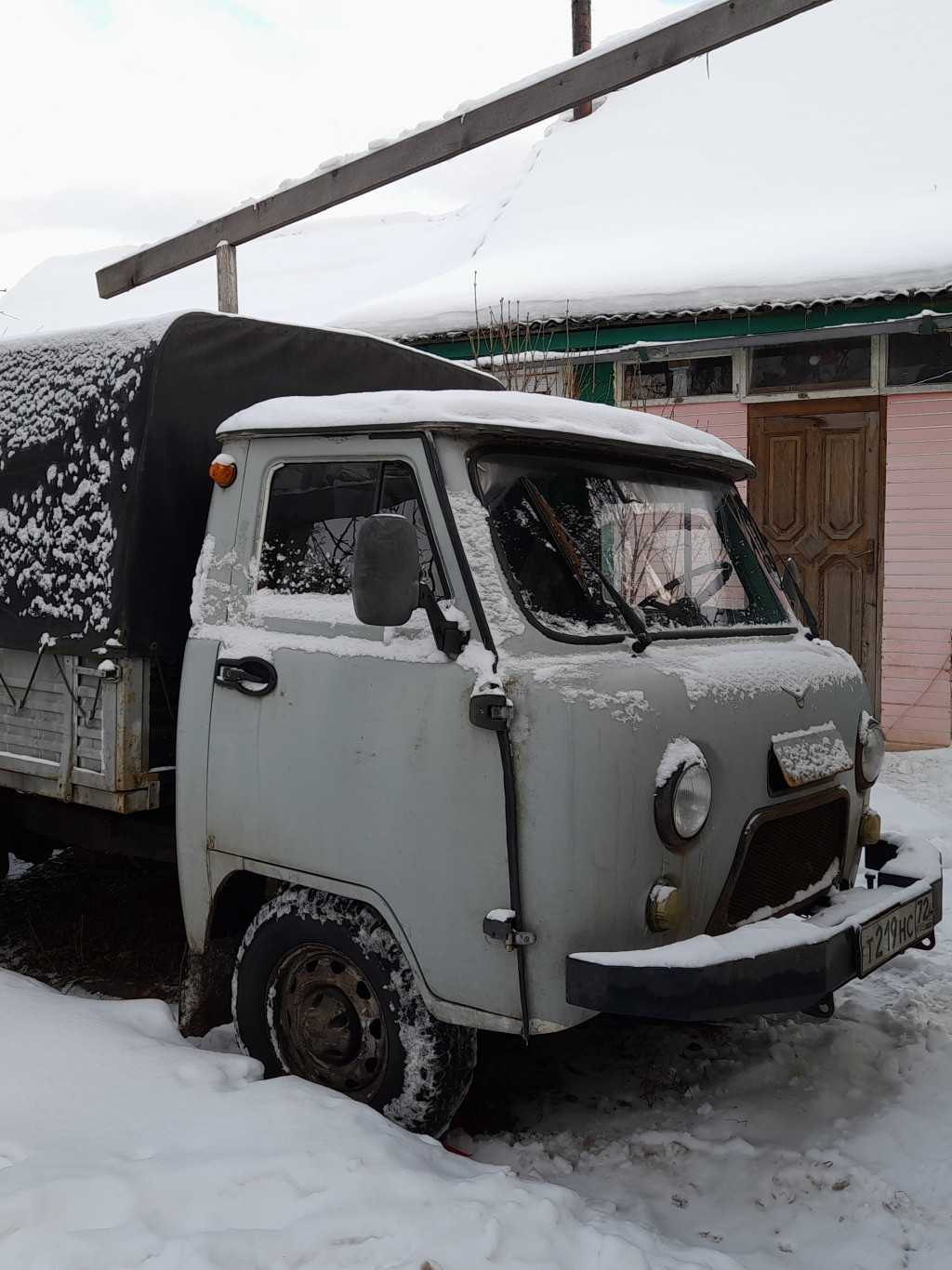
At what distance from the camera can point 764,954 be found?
284 centimetres

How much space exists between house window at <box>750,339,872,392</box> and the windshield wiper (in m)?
7.15

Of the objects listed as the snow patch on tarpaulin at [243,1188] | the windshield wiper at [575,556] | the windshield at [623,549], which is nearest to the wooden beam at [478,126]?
the windshield at [623,549]

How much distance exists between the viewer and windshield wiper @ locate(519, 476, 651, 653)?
3.18 m

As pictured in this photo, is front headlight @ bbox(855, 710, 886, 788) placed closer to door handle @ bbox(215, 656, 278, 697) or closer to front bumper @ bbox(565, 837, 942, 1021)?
front bumper @ bbox(565, 837, 942, 1021)

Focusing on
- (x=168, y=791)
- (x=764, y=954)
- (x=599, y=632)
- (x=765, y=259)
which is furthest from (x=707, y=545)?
(x=765, y=259)

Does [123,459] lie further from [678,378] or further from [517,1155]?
[678,378]

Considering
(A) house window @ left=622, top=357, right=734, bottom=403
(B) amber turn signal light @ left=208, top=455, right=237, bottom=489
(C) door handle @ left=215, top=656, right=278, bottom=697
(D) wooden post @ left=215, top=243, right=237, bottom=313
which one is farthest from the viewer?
(A) house window @ left=622, top=357, right=734, bottom=403

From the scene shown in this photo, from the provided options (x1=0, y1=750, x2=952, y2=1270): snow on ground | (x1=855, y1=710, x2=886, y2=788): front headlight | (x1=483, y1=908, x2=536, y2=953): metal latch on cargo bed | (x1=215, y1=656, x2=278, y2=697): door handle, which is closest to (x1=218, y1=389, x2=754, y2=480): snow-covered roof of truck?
(x1=215, y1=656, x2=278, y2=697): door handle

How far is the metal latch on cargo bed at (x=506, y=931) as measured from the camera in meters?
2.81

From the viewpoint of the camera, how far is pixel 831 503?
9.75 m

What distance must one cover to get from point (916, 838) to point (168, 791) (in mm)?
2628

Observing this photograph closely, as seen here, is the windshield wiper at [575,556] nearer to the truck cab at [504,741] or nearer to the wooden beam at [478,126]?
the truck cab at [504,741]

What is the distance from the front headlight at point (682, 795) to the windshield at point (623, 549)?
40 cm

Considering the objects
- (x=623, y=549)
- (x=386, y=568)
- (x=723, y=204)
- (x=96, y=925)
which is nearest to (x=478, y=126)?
(x=623, y=549)
